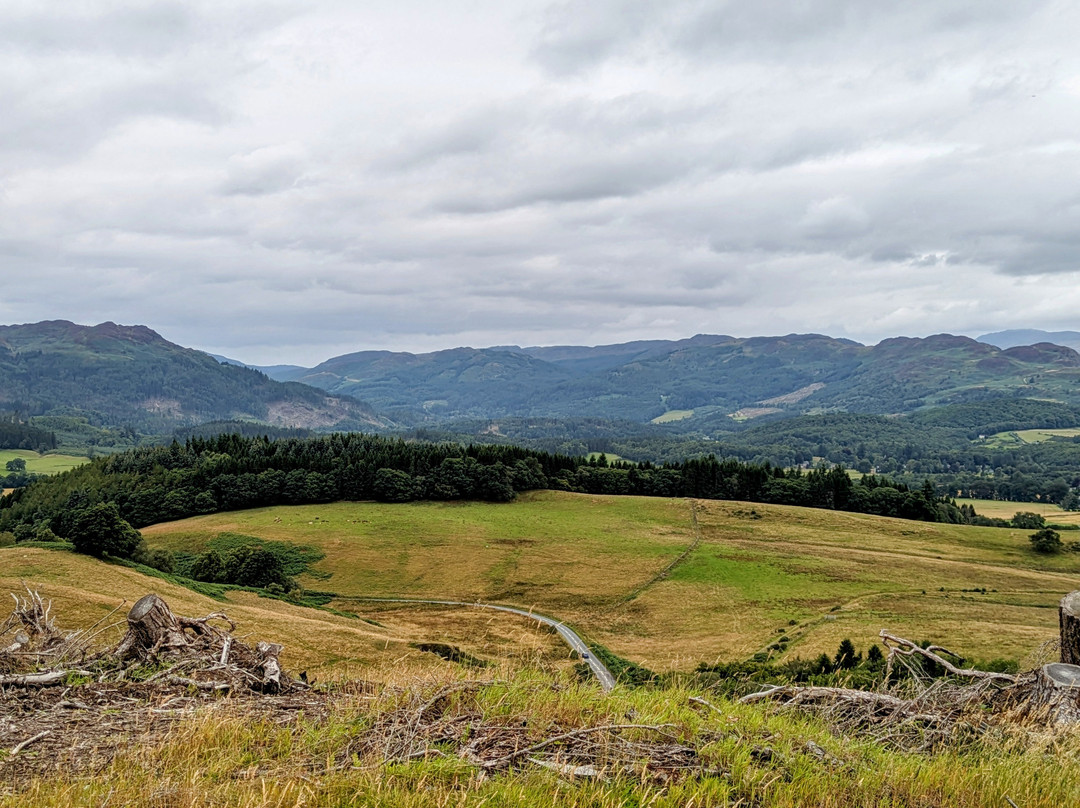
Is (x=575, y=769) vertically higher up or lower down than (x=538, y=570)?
higher up

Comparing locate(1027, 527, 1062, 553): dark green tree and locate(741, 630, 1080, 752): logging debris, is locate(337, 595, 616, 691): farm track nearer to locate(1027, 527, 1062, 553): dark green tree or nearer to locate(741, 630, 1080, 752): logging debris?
locate(741, 630, 1080, 752): logging debris

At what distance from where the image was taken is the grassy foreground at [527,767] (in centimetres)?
511

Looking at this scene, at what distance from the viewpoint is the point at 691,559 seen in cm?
8525

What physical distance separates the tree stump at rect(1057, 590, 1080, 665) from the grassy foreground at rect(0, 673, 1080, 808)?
2.07 meters

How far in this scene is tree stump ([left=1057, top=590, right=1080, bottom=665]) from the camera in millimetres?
8445

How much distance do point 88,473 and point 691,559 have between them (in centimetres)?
12036

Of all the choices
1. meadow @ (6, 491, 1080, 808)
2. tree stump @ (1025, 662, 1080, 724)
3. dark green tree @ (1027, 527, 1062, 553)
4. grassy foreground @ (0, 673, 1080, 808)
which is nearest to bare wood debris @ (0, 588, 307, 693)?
meadow @ (6, 491, 1080, 808)

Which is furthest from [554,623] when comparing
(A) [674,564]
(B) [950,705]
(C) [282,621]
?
(B) [950,705]

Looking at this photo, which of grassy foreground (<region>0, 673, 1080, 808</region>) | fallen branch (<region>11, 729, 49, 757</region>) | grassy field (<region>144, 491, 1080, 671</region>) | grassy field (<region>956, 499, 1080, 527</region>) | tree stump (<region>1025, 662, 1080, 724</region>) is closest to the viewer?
grassy foreground (<region>0, 673, 1080, 808</region>)

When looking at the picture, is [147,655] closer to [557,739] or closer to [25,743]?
[25,743]

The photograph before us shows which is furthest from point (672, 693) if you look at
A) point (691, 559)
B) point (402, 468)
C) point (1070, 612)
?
point (402, 468)

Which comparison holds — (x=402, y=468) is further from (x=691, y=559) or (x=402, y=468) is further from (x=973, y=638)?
(x=973, y=638)

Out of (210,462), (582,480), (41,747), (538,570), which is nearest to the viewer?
(41,747)

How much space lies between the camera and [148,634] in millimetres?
9633
